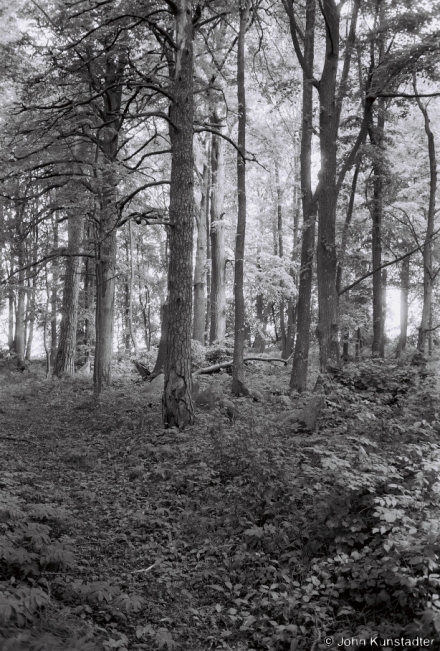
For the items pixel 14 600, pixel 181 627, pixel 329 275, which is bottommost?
pixel 181 627

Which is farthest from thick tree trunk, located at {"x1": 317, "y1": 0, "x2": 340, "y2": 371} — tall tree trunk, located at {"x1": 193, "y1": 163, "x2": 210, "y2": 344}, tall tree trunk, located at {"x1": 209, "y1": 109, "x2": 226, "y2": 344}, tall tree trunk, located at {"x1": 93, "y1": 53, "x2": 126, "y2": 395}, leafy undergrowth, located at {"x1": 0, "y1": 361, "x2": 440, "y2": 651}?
tall tree trunk, located at {"x1": 209, "y1": 109, "x2": 226, "y2": 344}

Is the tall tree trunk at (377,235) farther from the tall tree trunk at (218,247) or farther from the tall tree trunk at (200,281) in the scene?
the tall tree trunk at (200,281)

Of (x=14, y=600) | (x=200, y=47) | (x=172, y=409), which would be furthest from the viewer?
(x=200, y=47)

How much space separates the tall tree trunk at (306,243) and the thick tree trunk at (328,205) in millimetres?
542

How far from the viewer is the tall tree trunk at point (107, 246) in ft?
39.8

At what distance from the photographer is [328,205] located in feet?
38.8

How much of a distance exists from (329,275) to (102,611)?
9.22 metres

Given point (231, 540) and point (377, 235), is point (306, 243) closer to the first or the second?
point (377, 235)

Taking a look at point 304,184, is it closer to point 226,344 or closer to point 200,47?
point 200,47

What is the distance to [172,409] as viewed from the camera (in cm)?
905

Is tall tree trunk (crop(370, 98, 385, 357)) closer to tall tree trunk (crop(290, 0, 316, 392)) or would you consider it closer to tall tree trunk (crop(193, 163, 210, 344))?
tall tree trunk (crop(290, 0, 316, 392))

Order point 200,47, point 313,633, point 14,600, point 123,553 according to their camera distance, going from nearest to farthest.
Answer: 1. point 14,600
2. point 313,633
3. point 123,553
4. point 200,47

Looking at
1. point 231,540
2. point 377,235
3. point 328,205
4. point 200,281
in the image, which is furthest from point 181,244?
point 200,281

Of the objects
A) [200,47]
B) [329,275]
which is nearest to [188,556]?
[329,275]
